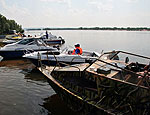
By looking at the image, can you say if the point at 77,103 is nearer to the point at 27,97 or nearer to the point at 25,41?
the point at 27,97

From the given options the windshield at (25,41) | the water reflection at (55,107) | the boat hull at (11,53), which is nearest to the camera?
the water reflection at (55,107)

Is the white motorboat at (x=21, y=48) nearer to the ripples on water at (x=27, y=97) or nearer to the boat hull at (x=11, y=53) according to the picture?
the boat hull at (x=11, y=53)

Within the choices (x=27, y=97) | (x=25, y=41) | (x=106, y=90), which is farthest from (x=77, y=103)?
(x=25, y=41)

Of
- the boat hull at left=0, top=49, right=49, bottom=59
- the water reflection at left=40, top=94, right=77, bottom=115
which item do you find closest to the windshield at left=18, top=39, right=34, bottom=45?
the boat hull at left=0, top=49, right=49, bottom=59

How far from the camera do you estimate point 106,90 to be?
14.6 feet

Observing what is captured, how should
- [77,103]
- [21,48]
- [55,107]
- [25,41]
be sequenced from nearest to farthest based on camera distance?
[77,103]
[55,107]
[21,48]
[25,41]

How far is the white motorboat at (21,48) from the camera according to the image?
1486cm

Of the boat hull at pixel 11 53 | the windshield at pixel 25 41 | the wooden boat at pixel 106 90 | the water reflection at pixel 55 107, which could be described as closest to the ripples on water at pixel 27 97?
the water reflection at pixel 55 107

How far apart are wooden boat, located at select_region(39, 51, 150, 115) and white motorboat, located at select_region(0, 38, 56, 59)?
32.5ft

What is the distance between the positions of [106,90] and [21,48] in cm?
1258

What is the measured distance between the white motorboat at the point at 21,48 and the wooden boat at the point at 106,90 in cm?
991

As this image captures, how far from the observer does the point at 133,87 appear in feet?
13.2

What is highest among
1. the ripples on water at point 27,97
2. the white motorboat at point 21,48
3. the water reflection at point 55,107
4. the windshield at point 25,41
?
the windshield at point 25,41

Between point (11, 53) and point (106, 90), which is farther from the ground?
point (106, 90)
